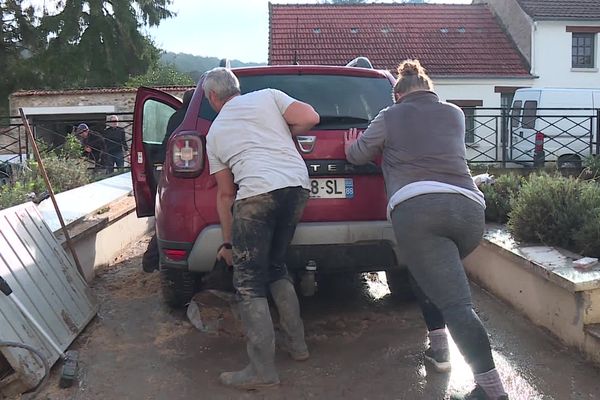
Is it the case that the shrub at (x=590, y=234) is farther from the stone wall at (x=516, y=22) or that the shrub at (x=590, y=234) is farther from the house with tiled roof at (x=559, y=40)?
the stone wall at (x=516, y=22)

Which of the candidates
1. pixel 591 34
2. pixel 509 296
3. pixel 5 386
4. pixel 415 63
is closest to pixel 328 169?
pixel 415 63

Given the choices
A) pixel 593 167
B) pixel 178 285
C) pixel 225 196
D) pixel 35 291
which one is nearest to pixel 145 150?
pixel 178 285

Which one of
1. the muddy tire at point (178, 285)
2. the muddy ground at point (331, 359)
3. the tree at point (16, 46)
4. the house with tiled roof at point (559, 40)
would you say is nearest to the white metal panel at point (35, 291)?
the muddy ground at point (331, 359)

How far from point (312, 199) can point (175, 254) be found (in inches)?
36.2

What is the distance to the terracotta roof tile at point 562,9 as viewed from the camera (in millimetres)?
21156

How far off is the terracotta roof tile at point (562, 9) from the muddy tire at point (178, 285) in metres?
20.4

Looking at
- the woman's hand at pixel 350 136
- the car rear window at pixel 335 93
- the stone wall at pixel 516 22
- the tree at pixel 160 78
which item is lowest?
the woman's hand at pixel 350 136

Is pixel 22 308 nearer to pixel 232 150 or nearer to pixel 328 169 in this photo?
pixel 232 150

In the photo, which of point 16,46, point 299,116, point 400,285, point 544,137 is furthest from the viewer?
point 16,46

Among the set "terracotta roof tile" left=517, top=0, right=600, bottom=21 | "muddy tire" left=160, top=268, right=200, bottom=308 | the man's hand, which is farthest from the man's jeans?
"terracotta roof tile" left=517, top=0, right=600, bottom=21

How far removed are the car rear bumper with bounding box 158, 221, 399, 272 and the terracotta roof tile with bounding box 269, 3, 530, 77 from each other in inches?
699

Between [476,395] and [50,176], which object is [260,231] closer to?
[476,395]

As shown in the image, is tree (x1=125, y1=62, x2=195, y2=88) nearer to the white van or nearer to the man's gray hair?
the white van

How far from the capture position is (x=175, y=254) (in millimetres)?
3617
